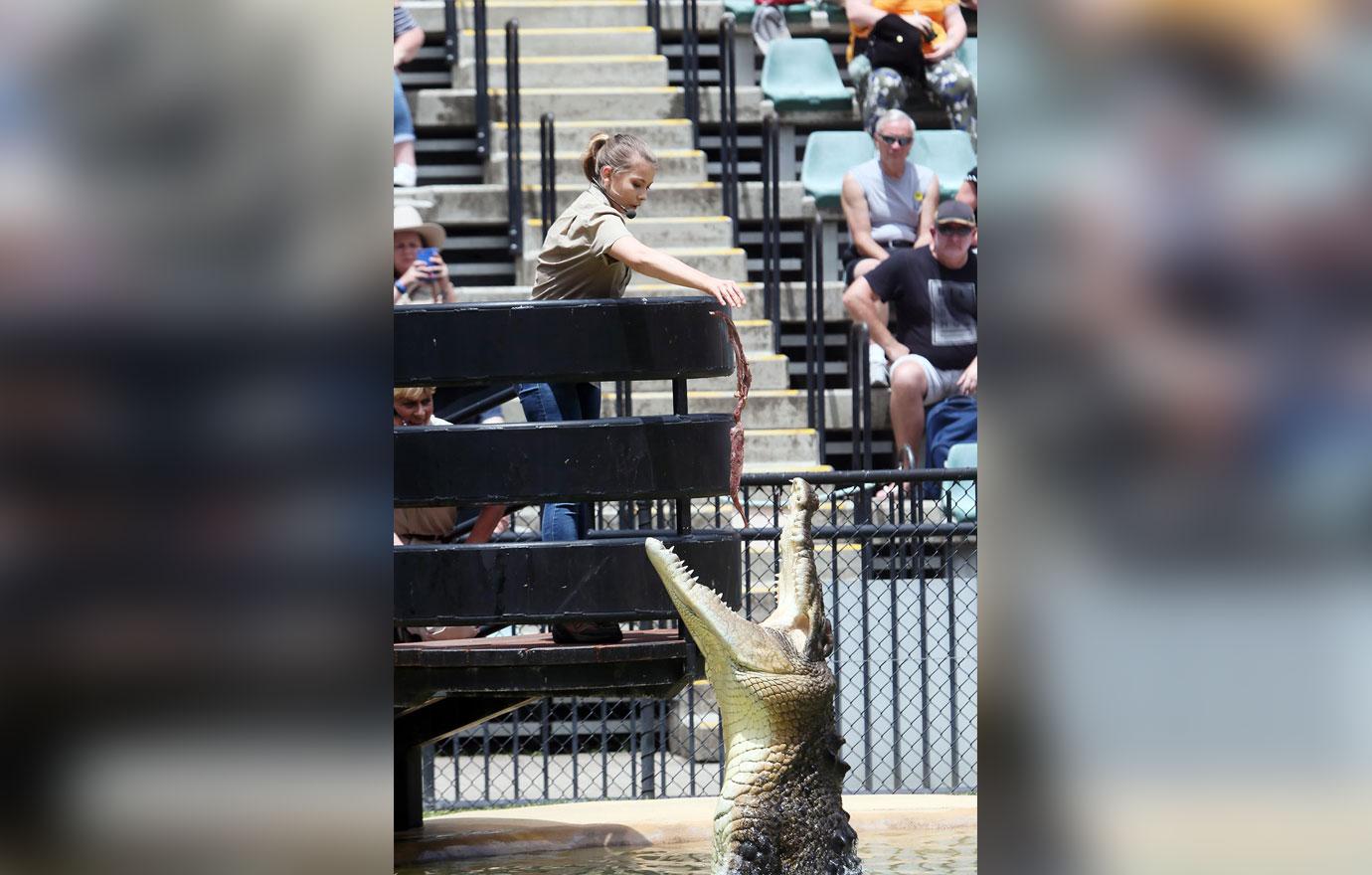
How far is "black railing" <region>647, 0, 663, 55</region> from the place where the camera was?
12453 millimetres

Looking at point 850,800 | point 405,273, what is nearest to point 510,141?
point 405,273

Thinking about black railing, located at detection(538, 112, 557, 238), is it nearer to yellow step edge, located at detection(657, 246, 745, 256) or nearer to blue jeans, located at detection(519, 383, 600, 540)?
yellow step edge, located at detection(657, 246, 745, 256)

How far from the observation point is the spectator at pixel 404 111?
11.0 m

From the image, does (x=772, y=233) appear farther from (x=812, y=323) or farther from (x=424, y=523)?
(x=424, y=523)

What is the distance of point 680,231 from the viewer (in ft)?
36.6

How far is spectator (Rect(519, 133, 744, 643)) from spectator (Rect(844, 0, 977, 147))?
20.5 ft

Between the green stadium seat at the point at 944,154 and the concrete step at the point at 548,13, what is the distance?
2.27 metres

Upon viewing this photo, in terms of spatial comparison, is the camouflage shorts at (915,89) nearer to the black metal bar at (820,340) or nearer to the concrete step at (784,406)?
the black metal bar at (820,340)

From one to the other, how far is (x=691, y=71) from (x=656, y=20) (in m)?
0.85

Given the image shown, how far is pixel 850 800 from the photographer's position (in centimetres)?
600

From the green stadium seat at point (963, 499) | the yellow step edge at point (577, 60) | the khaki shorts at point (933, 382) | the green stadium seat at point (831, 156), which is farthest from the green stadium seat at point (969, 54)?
the green stadium seat at point (963, 499)
